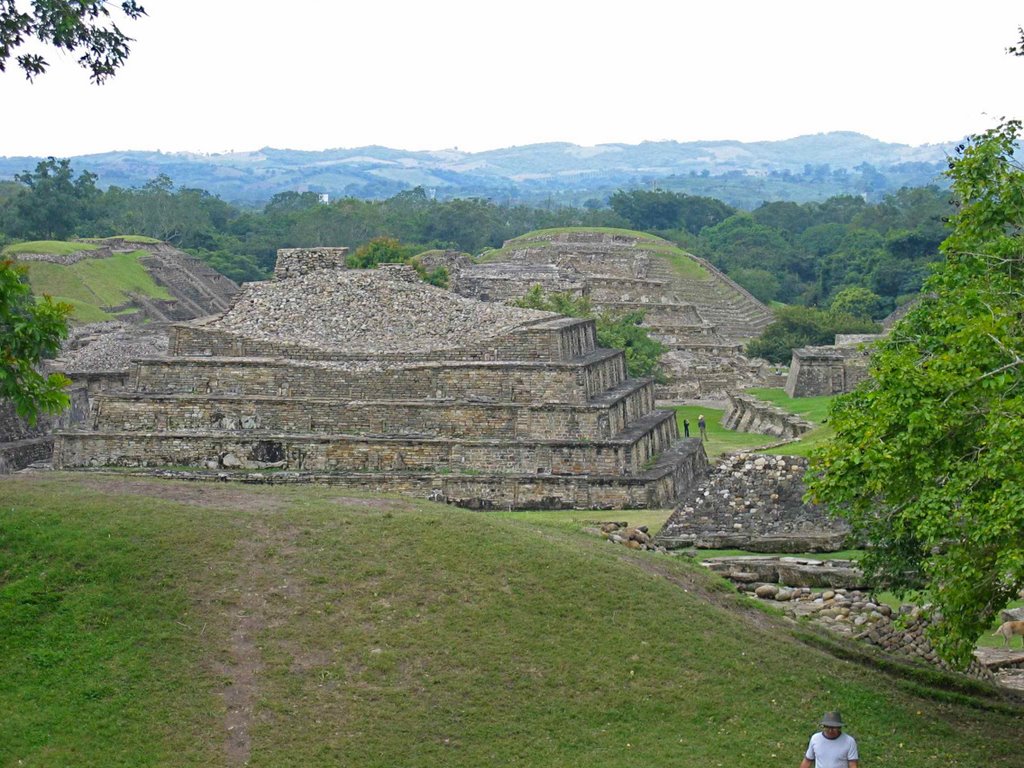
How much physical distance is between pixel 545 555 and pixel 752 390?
32.2m

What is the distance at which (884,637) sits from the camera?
15.3 meters

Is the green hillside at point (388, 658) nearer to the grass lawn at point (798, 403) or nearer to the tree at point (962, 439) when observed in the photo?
the tree at point (962, 439)

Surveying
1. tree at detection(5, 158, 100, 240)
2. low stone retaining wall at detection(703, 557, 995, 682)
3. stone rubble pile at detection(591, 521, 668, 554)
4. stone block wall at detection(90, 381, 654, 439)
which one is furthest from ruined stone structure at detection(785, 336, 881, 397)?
tree at detection(5, 158, 100, 240)

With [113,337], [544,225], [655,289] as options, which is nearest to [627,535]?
[113,337]

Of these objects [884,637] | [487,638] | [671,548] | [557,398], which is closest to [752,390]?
[557,398]

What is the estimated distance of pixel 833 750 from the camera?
1003 centimetres

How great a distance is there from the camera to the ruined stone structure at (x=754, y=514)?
19.8 metres

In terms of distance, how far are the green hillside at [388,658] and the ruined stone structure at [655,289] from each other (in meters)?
32.5

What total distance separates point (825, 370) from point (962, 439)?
1216 inches

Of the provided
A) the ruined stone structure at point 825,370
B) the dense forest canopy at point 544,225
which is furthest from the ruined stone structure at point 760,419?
the dense forest canopy at point 544,225

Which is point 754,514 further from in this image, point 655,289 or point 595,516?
point 655,289

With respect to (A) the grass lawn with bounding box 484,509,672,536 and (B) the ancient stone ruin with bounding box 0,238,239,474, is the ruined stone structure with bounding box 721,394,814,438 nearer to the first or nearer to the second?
(A) the grass lawn with bounding box 484,509,672,536

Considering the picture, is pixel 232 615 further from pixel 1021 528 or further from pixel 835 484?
pixel 1021 528

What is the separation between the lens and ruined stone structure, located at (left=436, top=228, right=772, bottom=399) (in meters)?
48.8
